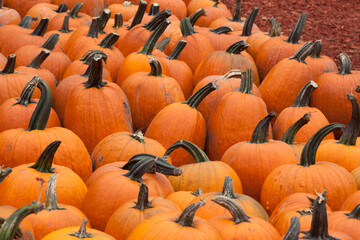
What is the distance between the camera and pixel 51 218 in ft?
8.52

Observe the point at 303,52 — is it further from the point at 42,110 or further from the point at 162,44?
the point at 42,110

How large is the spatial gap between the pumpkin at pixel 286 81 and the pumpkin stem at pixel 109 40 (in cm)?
150

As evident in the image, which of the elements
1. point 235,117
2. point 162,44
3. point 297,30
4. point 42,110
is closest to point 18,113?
point 42,110

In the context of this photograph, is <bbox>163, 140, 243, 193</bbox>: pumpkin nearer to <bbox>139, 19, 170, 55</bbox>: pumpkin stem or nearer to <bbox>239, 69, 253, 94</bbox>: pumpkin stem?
<bbox>239, 69, 253, 94</bbox>: pumpkin stem

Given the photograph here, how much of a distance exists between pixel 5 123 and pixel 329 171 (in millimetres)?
2321

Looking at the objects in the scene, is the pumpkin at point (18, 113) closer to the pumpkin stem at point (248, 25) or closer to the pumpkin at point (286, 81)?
the pumpkin at point (286, 81)

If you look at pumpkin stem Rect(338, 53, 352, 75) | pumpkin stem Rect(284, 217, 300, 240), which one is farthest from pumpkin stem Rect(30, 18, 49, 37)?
pumpkin stem Rect(284, 217, 300, 240)

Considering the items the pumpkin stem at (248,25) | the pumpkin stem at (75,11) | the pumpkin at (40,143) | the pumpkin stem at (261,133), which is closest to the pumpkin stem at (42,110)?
the pumpkin at (40,143)

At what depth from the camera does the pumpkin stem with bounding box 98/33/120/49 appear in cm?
506

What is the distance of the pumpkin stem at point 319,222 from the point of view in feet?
6.92

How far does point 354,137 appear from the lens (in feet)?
12.5

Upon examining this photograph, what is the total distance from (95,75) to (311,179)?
180cm

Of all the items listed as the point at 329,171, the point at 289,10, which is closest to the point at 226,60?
the point at 329,171

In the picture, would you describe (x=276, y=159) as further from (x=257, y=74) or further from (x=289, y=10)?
(x=289, y=10)
